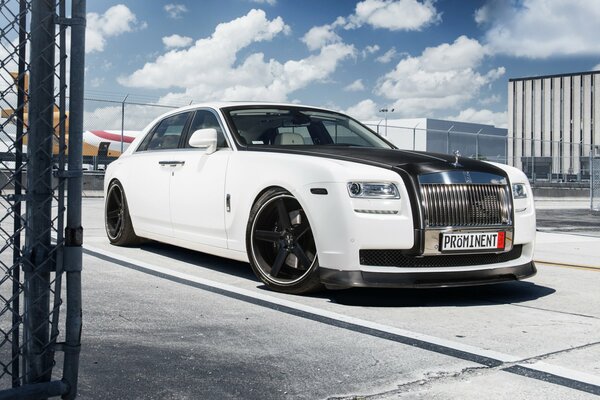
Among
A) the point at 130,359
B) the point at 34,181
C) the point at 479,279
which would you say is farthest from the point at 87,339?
the point at 479,279

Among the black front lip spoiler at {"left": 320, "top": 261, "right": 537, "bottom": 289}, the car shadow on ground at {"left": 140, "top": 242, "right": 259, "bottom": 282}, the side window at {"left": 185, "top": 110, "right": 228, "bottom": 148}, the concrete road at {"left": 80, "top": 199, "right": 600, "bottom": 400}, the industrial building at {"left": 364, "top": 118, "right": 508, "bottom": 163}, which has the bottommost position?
the concrete road at {"left": 80, "top": 199, "right": 600, "bottom": 400}

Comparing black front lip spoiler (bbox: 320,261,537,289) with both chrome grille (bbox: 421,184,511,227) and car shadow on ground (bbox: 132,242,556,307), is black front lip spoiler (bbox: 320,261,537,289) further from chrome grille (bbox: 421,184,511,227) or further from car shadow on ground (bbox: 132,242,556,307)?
chrome grille (bbox: 421,184,511,227)

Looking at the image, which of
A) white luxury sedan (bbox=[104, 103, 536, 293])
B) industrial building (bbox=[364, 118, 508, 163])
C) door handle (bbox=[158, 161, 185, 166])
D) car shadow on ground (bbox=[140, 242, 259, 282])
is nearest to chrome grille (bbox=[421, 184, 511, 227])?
white luxury sedan (bbox=[104, 103, 536, 293])

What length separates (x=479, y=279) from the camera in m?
5.06

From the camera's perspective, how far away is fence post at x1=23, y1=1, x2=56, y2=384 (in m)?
2.50

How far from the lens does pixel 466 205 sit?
506 centimetres

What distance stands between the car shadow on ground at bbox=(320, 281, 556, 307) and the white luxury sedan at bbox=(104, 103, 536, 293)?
0.64 ft

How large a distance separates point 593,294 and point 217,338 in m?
3.26

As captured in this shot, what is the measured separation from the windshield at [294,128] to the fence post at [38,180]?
3462 mm

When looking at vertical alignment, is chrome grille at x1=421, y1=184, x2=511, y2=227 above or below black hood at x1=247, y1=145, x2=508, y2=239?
below

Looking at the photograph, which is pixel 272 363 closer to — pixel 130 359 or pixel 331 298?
pixel 130 359

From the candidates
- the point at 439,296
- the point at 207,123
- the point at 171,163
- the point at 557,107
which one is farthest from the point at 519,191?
the point at 557,107

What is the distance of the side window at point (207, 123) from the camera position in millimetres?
6211

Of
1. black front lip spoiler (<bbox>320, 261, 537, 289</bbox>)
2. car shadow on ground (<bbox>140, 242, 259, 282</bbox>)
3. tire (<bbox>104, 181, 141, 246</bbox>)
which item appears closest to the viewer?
black front lip spoiler (<bbox>320, 261, 537, 289</bbox>)
